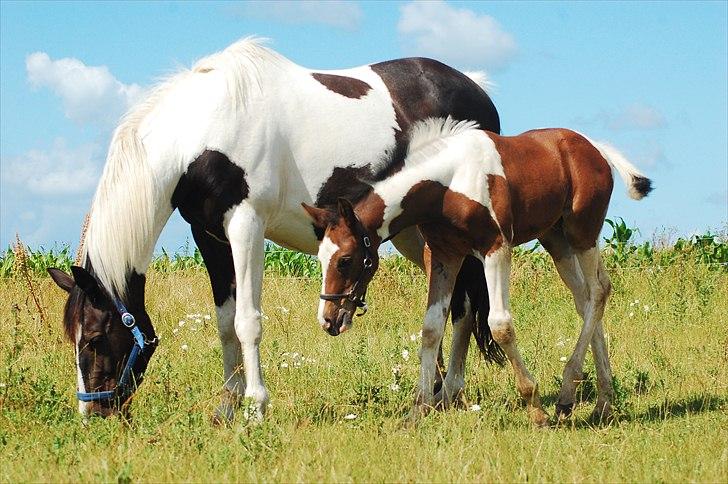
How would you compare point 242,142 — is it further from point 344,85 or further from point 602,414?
point 602,414

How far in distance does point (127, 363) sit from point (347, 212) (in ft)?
6.28

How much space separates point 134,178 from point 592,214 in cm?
328

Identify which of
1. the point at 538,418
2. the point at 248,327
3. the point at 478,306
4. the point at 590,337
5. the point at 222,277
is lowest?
the point at 538,418

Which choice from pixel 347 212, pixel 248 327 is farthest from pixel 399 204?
pixel 248 327

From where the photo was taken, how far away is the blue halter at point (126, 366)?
6230 millimetres

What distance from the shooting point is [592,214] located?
6.79m

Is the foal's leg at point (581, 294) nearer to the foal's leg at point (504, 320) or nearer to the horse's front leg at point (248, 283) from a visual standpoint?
the foal's leg at point (504, 320)

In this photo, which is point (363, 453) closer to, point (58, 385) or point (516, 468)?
point (516, 468)

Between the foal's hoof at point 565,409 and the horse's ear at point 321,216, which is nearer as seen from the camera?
the horse's ear at point 321,216

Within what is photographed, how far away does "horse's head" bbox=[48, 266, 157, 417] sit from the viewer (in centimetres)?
623

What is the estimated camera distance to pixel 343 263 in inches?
227

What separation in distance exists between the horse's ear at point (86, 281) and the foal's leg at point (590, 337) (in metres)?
3.34

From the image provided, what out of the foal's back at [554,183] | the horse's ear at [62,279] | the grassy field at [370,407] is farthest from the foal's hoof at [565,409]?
the horse's ear at [62,279]

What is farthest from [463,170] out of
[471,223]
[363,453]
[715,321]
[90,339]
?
[715,321]
